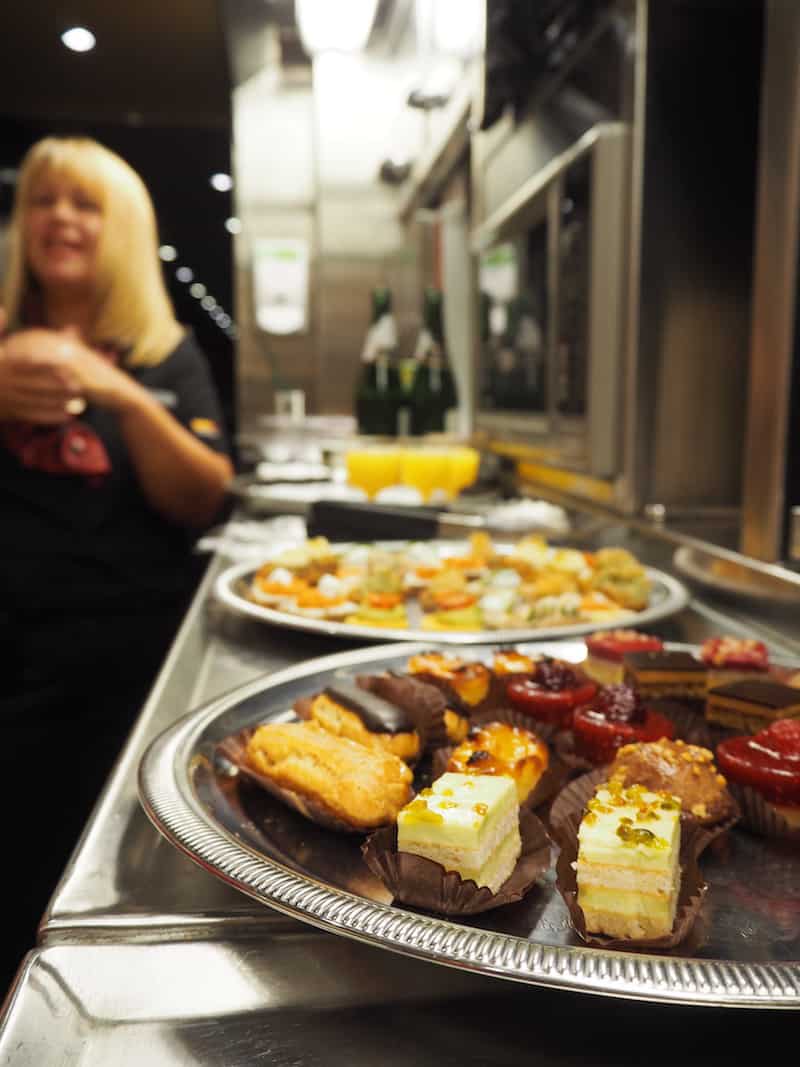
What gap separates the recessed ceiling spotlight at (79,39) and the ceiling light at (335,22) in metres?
1.47

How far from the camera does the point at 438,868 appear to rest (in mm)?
537

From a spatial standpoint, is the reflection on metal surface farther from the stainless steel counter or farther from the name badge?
the name badge

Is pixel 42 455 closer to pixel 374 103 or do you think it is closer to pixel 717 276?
pixel 717 276

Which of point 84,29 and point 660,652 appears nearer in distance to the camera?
point 660,652

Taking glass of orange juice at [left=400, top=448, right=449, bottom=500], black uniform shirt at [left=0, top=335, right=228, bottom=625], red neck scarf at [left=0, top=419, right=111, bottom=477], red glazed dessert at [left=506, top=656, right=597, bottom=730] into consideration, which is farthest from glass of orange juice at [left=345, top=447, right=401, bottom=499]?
red glazed dessert at [left=506, top=656, right=597, bottom=730]

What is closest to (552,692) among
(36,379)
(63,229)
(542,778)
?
(542,778)

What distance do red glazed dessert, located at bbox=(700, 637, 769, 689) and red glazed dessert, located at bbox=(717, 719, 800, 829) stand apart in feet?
0.50

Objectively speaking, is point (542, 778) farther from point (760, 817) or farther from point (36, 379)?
point (36, 379)

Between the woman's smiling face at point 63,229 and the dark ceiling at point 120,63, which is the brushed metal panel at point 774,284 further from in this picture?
the dark ceiling at point 120,63

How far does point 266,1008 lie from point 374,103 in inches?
182

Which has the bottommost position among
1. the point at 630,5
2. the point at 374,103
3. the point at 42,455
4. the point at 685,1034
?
the point at 685,1034

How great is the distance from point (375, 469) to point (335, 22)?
6.68ft

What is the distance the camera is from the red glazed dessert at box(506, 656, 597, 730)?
0.83m

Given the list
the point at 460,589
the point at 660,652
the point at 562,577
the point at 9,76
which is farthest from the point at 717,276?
the point at 9,76
